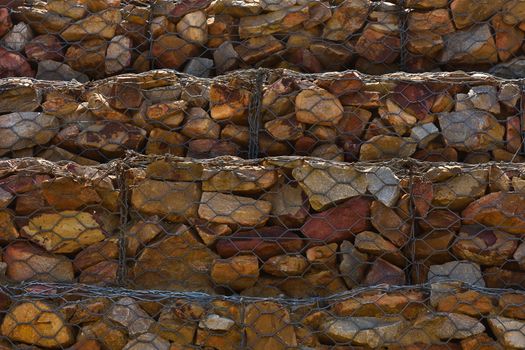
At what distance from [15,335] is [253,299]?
2.44 feet

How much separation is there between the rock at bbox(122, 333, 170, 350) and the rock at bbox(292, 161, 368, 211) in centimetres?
64

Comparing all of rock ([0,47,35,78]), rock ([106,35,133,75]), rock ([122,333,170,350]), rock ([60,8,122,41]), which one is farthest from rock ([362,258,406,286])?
rock ([0,47,35,78])

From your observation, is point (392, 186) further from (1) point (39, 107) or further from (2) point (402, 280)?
(1) point (39, 107)

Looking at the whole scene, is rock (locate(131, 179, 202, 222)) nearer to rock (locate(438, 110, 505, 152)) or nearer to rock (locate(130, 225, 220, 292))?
rock (locate(130, 225, 220, 292))

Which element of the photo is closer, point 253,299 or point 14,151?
point 253,299

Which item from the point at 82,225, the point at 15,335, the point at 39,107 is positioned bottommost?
the point at 15,335

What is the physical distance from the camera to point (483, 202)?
2393 millimetres

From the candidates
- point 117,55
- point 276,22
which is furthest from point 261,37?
point 117,55

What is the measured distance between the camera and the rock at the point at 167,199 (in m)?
2.43

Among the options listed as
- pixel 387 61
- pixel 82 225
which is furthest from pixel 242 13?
pixel 82 225

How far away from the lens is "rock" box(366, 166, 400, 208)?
93.5 inches

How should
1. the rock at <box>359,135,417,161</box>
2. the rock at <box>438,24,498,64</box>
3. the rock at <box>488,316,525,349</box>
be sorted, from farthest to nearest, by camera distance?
1. the rock at <box>438,24,498,64</box>
2. the rock at <box>359,135,417,161</box>
3. the rock at <box>488,316,525,349</box>

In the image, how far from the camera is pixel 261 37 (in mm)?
2869

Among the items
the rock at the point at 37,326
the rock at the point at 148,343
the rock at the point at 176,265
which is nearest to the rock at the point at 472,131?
the rock at the point at 176,265
